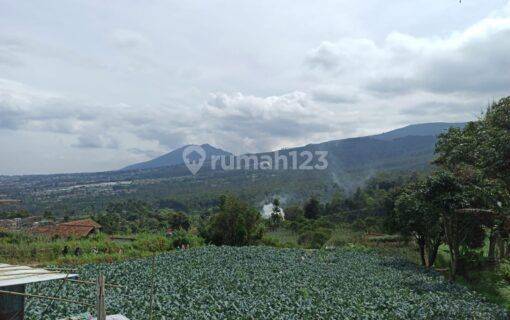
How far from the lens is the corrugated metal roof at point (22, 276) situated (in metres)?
6.28

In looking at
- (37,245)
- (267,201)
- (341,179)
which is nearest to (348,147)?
(341,179)

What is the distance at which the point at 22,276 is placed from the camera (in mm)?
6699

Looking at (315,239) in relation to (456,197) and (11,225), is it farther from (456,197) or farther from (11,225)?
(11,225)

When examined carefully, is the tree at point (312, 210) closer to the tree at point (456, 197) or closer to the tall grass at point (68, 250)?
the tall grass at point (68, 250)

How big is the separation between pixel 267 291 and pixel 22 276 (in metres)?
8.50

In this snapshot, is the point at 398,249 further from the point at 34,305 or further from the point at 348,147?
the point at 348,147

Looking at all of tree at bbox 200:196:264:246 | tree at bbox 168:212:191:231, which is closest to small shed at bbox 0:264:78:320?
tree at bbox 200:196:264:246

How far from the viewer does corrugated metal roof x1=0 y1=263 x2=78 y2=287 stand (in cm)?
628

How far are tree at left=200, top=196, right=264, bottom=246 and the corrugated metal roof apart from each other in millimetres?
23358

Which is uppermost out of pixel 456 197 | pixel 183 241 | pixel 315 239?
pixel 456 197

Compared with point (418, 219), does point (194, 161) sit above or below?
above

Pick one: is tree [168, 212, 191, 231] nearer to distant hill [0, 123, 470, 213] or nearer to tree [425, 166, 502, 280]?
tree [425, 166, 502, 280]

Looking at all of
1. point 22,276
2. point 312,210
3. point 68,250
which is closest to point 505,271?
point 22,276

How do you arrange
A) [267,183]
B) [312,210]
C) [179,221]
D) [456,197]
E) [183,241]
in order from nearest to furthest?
1. [456,197]
2. [183,241]
3. [179,221]
4. [312,210]
5. [267,183]
